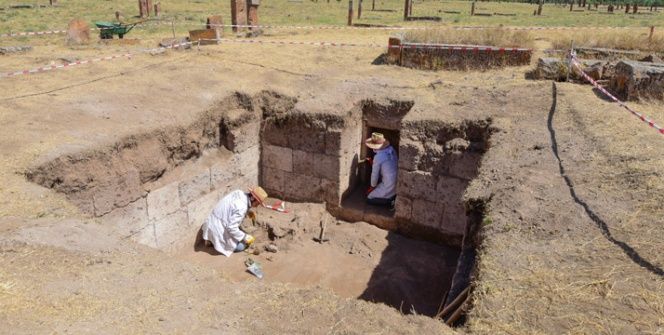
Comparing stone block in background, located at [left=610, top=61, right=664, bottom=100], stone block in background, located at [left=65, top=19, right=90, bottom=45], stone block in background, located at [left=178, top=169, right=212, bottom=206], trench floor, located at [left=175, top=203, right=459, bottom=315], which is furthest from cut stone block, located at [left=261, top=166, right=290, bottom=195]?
stone block in background, located at [left=65, top=19, right=90, bottom=45]

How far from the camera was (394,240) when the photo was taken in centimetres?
953

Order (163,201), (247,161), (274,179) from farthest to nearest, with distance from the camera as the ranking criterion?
(274,179) < (247,161) < (163,201)

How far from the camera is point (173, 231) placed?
853 cm

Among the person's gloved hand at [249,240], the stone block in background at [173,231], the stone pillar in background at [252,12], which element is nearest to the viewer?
the stone block in background at [173,231]

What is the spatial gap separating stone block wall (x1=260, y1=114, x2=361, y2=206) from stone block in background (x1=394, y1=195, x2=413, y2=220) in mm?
1201

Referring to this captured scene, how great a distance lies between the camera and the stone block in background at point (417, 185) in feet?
30.0

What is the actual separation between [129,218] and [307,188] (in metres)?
3.76

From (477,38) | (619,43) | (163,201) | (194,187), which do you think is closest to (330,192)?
(194,187)

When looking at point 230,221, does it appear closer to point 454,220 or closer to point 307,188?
point 307,188

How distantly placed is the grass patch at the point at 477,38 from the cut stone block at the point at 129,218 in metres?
8.25

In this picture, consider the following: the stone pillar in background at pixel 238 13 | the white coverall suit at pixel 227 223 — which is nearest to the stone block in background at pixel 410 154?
the white coverall suit at pixel 227 223

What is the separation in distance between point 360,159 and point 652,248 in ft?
22.0

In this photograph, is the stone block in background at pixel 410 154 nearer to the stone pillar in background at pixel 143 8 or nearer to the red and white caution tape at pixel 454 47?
the red and white caution tape at pixel 454 47

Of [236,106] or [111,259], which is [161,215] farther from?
[111,259]
